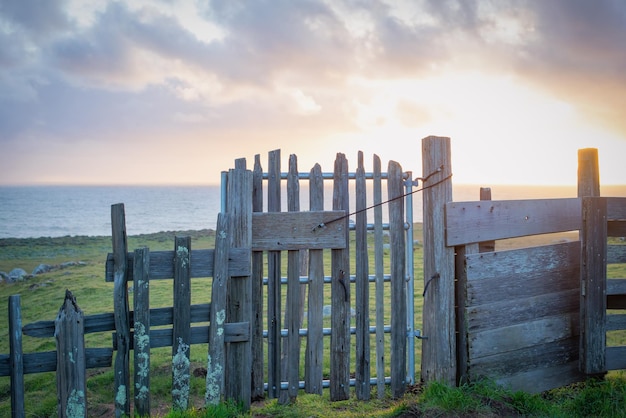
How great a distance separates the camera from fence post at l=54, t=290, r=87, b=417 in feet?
13.4

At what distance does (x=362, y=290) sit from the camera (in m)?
5.24

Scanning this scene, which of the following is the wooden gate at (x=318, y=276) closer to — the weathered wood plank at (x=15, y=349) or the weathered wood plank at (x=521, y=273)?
the weathered wood plank at (x=521, y=273)

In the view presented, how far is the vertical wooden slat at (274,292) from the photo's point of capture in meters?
4.97

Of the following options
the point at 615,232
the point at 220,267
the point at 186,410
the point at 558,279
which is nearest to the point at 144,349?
the point at 186,410

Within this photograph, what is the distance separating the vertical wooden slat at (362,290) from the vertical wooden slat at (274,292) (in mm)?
916

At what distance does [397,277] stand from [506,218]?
4.91 ft

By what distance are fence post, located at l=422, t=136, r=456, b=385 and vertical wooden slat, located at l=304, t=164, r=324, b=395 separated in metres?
1.28

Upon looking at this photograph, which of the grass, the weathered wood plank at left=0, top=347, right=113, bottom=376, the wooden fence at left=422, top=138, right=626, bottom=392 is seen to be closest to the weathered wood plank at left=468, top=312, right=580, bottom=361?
the wooden fence at left=422, top=138, right=626, bottom=392

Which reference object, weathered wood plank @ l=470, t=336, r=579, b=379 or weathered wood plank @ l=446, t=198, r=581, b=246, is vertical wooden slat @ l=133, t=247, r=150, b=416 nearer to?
weathered wood plank @ l=446, t=198, r=581, b=246

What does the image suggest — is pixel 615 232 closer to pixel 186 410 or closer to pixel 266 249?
pixel 266 249

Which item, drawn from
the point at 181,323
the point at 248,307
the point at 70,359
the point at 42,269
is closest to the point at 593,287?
the point at 248,307

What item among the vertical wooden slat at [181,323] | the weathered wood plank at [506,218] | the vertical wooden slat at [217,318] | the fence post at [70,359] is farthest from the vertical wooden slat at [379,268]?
the fence post at [70,359]

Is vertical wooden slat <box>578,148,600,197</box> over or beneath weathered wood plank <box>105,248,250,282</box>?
over

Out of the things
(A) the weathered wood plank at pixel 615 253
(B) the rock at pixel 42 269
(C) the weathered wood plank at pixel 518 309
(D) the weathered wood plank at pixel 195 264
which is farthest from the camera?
(B) the rock at pixel 42 269
